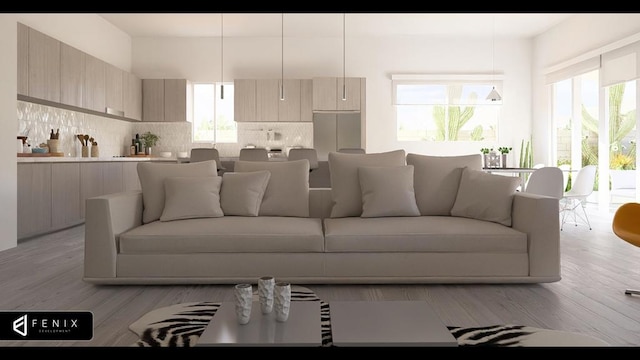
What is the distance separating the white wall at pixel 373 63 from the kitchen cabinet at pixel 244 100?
48 centimetres

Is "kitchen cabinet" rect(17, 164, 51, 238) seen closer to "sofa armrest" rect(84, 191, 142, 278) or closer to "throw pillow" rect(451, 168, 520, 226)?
"sofa armrest" rect(84, 191, 142, 278)

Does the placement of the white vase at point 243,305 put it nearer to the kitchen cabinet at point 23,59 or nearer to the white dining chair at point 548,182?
the kitchen cabinet at point 23,59

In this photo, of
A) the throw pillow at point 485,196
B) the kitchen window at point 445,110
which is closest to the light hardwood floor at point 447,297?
the throw pillow at point 485,196

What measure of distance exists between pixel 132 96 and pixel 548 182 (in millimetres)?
6992

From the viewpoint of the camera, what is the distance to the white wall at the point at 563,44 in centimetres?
694

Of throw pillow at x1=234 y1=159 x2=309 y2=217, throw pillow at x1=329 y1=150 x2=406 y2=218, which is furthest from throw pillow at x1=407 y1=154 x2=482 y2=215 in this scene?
throw pillow at x1=234 y1=159 x2=309 y2=217

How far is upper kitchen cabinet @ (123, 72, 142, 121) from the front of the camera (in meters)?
8.14

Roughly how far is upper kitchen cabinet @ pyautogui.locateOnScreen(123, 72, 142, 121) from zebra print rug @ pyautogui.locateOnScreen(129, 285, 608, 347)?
6374mm

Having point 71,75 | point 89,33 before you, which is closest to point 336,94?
point 89,33

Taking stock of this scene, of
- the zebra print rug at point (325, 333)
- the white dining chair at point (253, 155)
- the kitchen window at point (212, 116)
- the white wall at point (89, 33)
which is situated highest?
the white wall at point (89, 33)

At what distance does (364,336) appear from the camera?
1699mm

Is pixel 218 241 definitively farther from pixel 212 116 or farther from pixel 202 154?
pixel 212 116

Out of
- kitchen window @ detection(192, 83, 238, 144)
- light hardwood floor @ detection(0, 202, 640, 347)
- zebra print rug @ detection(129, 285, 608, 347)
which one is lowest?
light hardwood floor @ detection(0, 202, 640, 347)
